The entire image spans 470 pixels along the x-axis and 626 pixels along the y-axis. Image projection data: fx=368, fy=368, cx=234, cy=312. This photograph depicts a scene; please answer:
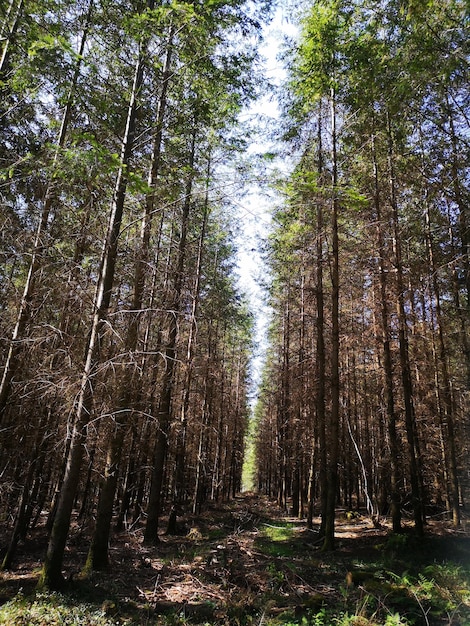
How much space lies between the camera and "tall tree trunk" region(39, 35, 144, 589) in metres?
6.01

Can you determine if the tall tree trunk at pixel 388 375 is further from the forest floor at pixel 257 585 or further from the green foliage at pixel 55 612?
the green foliage at pixel 55 612

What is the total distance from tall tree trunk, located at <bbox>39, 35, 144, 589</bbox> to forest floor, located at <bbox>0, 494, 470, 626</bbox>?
0.52m

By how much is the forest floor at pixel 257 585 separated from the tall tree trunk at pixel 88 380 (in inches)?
20.6

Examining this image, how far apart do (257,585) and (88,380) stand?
525 centimetres

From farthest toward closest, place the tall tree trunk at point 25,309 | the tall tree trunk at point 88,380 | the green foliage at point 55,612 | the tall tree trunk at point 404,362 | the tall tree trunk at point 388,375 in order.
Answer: the tall tree trunk at point 388,375 → the tall tree trunk at point 404,362 → the tall tree trunk at point 25,309 → the tall tree trunk at point 88,380 → the green foliage at point 55,612

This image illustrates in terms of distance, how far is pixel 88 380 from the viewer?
5.92 m

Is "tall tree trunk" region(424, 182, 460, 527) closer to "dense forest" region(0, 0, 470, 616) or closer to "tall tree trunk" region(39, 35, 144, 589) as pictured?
"dense forest" region(0, 0, 470, 616)

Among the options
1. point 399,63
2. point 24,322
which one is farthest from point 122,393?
point 399,63

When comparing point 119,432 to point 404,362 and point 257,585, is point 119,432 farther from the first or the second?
point 404,362

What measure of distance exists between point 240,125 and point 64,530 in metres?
9.20

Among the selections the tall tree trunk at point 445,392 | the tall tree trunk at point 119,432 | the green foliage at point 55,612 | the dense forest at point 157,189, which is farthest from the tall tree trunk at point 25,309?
the tall tree trunk at point 445,392

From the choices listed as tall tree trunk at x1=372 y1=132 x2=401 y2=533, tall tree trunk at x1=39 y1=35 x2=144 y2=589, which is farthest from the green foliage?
tall tree trunk at x1=372 y1=132 x2=401 y2=533

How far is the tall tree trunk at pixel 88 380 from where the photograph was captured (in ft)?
19.7

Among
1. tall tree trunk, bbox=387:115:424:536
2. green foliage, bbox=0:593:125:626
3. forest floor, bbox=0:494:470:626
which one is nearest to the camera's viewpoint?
green foliage, bbox=0:593:125:626
